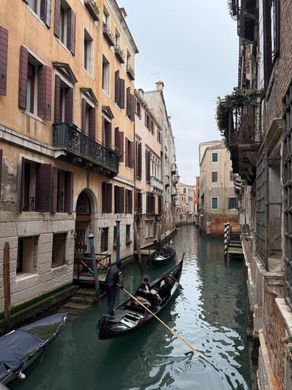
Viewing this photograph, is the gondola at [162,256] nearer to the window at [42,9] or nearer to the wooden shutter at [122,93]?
the wooden shutter at [122,93]

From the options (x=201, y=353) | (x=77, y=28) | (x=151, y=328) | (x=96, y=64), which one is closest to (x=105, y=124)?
(x=96, y=64)

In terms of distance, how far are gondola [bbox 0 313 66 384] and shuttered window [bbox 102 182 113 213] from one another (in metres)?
7.80

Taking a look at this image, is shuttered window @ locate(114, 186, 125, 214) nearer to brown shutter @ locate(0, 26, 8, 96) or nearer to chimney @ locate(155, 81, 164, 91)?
brown shutter @ locate(0, 26, 8, 96)

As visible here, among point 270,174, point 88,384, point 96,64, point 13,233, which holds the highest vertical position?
point 96,64

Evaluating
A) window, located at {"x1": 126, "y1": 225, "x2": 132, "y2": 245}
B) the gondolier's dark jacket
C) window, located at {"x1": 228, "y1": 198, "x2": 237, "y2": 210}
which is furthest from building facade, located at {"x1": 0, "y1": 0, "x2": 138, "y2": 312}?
window, located at {"x1": 228, "y1": 198, "x2": 237, "y2": 210}

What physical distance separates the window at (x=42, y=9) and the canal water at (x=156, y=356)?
8119 millimetres

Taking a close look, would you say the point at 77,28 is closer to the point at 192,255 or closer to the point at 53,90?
the point at 53,90

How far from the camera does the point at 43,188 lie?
880cm

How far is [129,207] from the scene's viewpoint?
17.9 m

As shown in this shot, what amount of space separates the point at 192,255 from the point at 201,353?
15.5 meters

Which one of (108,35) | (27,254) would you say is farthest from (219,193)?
(27,254)

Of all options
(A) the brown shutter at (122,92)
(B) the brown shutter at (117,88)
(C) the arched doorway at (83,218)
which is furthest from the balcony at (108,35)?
(C) the arched doorway at (83,218)

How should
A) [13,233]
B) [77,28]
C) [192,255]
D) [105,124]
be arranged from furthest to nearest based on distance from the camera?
[192,255] < [105,124] < [77,28] < [13,233]

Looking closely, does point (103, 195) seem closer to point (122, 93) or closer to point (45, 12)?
point (122, 93)
